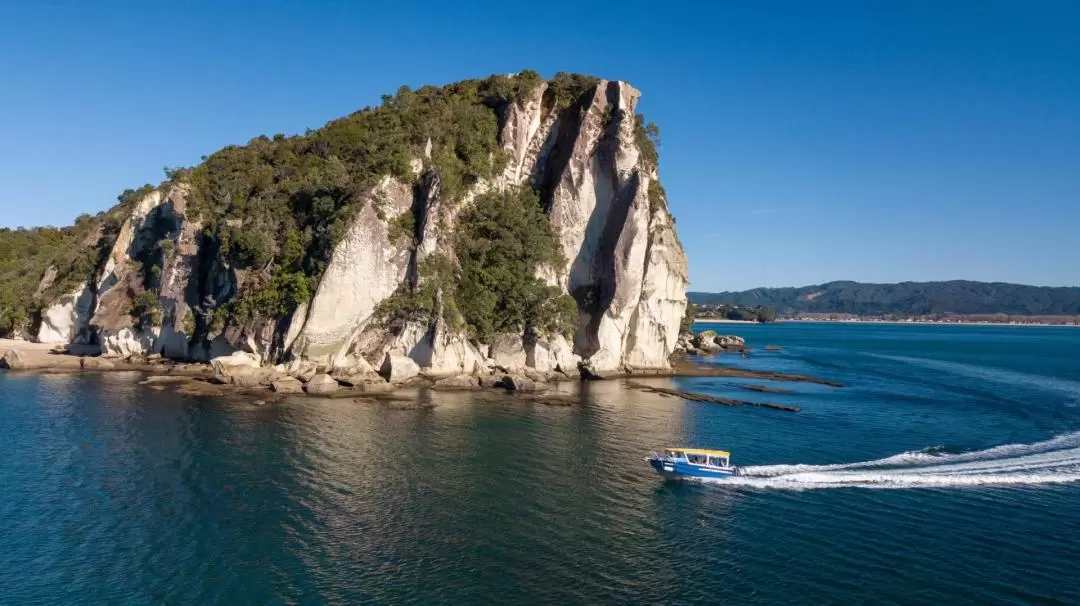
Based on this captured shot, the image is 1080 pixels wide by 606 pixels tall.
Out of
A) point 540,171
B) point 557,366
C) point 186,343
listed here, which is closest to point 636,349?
→ point 557,366

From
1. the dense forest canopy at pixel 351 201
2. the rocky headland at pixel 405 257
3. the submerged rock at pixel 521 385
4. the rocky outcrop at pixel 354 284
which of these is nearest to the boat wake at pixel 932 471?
the submerged rock at pixel 521 385

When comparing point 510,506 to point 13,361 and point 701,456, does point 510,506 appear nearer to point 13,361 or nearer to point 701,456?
point 701,456

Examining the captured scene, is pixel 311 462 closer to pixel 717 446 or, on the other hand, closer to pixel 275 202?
pixel 717 446

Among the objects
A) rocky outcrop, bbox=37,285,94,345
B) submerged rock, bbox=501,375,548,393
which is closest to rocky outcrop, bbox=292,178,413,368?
submerged rock, bbox=501,375,548,393

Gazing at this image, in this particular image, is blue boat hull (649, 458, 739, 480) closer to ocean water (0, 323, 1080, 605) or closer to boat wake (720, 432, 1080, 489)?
boat wake (720, 432, 1080, 489)

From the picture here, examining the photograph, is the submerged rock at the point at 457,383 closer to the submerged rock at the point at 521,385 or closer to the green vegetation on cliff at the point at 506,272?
the submerged rock at the point at 521,385

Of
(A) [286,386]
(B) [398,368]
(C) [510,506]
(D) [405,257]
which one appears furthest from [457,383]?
(C) [510,506]
